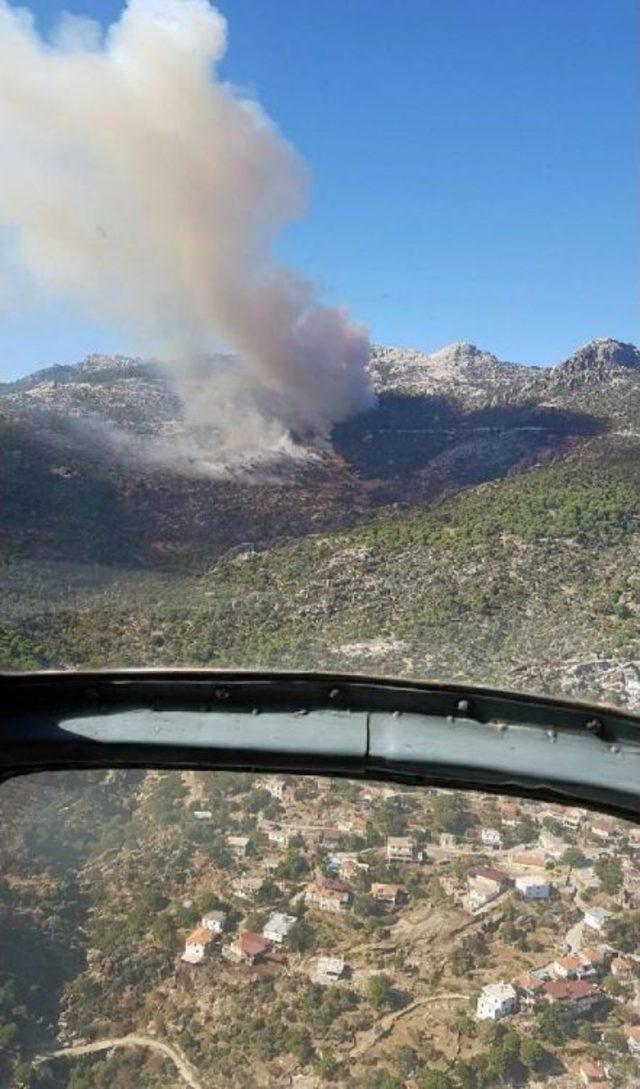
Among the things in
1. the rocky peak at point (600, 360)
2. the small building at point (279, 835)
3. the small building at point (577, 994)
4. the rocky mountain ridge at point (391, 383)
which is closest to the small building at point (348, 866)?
the small building at point (279, 835)

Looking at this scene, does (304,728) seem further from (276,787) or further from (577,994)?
(577,994)

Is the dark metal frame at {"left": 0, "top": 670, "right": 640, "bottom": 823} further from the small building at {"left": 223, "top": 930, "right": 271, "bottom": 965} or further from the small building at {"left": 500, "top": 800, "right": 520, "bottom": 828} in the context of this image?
the small building at {"left": 223, "top": 930, "right": 271, "bottom": 965}

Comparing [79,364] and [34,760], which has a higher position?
[79,364]

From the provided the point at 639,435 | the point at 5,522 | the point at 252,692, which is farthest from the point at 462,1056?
the point at 639,435

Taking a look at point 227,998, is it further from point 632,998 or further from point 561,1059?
point 632,998

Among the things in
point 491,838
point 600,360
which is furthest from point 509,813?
point 600,360

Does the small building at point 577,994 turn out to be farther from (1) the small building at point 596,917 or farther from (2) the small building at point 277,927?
(2) the small building at point 277,927
